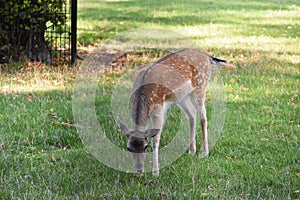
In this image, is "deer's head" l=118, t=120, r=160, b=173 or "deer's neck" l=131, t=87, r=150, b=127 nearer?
"deer's head" l=118, t=120, r=160, b=173

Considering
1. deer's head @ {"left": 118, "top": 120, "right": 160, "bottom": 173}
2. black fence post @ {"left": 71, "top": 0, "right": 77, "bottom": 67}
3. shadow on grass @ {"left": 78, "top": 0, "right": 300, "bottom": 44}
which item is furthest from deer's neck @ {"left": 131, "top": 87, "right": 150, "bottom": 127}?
shadow on grass @ {"left": 78, "top": 0, "right": 300, "bottom": 44}

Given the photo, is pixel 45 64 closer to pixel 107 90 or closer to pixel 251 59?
pixel 107 90

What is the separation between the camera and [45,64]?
1024 cm

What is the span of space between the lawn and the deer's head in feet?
0.66

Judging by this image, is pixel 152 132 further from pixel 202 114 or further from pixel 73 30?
pixel 73 30

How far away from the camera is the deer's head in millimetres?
5365

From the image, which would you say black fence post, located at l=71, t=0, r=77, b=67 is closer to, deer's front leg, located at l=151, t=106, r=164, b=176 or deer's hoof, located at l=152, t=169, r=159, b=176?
deer's front leg, located at l=151, t=106, r=164, b=176

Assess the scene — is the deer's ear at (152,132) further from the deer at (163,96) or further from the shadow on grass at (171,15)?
the shadow on grass at (171,15)

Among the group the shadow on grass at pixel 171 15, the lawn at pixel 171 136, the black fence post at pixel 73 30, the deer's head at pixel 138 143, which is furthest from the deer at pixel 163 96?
the shadow on grass at pixel 171 15

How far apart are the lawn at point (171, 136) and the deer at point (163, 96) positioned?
314 mm

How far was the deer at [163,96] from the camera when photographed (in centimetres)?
546

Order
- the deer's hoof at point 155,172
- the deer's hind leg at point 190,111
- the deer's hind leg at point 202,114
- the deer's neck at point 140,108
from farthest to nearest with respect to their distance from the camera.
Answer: the deer's hind leg at point 190,111
the deer's hind leg at point 202,114
the deer's hoof at point 155,172
the deer's neck at point 140,108

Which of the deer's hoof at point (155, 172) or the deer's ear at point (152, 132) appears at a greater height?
the deer's ear at point (152, 132)

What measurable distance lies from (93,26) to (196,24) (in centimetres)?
268
